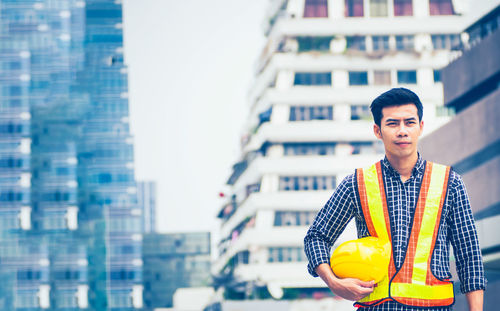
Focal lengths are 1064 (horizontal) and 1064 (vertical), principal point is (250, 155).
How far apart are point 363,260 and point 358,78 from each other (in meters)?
78.6

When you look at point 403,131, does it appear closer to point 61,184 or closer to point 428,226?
point 428,226

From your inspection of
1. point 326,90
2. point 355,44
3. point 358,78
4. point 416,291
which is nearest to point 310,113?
point 326,90

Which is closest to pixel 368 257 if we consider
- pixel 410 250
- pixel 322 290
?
pixel 410 250

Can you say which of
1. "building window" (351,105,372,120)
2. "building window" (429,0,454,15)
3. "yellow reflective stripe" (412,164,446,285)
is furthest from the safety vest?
"building window" (429,0,454,15)

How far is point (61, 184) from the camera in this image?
163 meters

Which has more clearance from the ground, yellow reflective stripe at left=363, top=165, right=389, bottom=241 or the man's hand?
yellow reflective stripe at left=363, top=165, right=389, bottom=241

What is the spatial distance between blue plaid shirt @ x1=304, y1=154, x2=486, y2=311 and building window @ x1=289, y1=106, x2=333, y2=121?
3053 inches

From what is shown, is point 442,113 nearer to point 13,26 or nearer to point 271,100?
point 271,100

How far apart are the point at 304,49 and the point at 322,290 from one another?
18881 mm

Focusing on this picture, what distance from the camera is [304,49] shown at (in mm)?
83312

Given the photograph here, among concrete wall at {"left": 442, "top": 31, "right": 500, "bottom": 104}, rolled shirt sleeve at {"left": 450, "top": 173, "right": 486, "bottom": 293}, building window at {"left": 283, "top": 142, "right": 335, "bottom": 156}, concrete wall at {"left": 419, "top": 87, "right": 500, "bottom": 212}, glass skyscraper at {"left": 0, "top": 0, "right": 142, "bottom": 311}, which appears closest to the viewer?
rolled shirt sleeve at {"left": 450, "top": 173, "right": 486, "bottom": 293}

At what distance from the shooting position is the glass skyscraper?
160 meters

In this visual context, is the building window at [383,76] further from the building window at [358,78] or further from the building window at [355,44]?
the building window at [355,44]

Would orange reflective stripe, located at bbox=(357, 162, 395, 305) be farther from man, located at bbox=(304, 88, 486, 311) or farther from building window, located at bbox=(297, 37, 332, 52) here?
building window, located at bbox=(297, 37, 332, 52)
